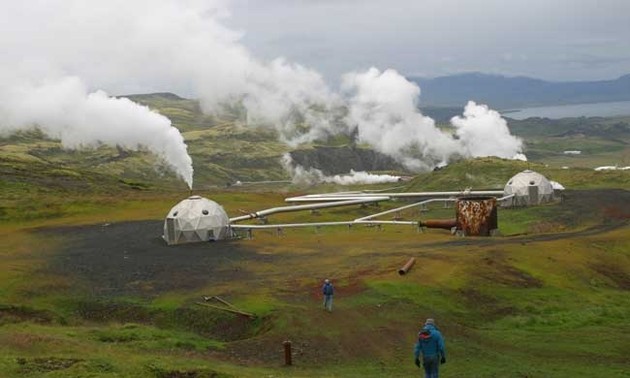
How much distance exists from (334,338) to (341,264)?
19.3 m

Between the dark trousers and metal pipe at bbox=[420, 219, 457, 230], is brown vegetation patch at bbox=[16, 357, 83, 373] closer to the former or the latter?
the dark trousers

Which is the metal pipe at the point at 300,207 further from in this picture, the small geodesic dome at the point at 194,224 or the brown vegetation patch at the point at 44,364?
the brown vegetation patch at the point at 44,364

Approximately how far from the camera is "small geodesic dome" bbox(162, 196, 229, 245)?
78.8 metres

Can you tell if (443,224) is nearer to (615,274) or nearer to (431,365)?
(615,274)

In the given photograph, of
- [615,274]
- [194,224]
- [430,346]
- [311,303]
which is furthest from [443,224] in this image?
[430,346]

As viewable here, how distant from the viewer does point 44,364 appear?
30359mm

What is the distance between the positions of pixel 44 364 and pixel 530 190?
327 ft

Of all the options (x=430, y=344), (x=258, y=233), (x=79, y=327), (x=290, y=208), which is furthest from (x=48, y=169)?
(x=430, y=344)

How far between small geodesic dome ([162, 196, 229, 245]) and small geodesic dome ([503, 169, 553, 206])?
57364mm

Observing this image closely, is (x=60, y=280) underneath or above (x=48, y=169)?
underneath

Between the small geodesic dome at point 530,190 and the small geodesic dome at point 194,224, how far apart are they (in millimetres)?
57364

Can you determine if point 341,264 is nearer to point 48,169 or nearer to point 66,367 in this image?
point 66,367

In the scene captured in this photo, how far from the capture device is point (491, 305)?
4834cm

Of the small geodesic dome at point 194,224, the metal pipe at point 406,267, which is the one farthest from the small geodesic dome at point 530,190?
the metal pipe at point 406,267
